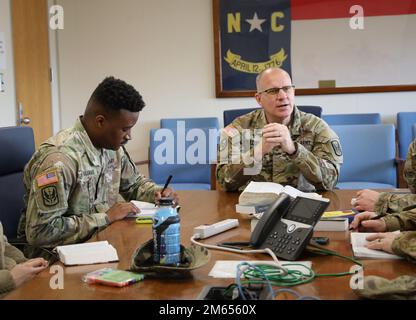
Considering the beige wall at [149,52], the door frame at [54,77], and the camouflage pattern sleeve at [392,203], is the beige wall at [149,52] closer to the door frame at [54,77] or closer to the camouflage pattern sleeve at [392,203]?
the door frame at [54,77]

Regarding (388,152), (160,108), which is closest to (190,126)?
(160,108)

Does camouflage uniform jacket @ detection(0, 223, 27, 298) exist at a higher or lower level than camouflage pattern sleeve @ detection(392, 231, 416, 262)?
lower

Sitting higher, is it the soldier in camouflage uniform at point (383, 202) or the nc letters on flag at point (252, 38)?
the nc letters on flag at point (252, 38)

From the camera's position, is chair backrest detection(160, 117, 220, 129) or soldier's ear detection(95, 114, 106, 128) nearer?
soldier's ear detection(95, 114, 106, 128)

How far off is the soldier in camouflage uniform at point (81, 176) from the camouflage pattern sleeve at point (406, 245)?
100 centimetres

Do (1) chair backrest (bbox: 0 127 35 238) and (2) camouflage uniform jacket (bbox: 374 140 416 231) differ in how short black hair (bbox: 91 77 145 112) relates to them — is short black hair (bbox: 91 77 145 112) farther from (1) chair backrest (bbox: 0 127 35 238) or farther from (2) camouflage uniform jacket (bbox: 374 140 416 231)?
(2) camouflage uniform jacket (bbox: 374 140 416 231)

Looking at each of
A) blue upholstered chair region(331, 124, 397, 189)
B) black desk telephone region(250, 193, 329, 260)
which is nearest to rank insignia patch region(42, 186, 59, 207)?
black desk telephone region(250, 193, 329, 260)

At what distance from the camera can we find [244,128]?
2.95 metres

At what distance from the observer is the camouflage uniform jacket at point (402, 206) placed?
166 cm

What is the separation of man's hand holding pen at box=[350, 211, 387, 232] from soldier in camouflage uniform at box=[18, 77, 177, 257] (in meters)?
0.80

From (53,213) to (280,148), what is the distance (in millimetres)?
1179

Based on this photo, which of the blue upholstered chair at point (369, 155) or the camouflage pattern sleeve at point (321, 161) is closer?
the camouflage pattern sleeve at point (321, 161)

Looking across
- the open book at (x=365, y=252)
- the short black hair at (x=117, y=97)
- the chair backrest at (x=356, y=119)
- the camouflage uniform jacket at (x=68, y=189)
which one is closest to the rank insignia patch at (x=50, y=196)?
the camouflage uniform jacket at (x=68, y=189)

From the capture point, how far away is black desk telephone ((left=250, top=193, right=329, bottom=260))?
4.64 feet
